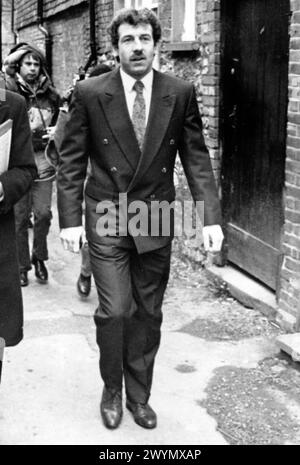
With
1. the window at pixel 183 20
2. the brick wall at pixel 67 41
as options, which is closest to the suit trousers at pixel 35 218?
the window at pixel 183 20

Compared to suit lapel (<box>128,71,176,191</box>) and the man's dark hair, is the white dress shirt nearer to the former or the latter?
suit lapel (<box>128,71,176,191</box>)

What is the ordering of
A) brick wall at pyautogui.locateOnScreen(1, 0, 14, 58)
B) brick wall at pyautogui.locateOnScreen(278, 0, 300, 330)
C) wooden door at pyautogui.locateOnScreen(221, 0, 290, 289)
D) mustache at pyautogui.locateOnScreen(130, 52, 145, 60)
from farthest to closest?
1. brick wall at pyautogui.locateOnScreen(1, 0, 14, 58)
2. wooden door at pyautogui.locateOnScreen(221, 0, 290, 289)
3. brick wall at pyautogui.locateOnScreen(278, 0, 300, 330)
4. mustache at pyautogui.locateOnScreen(130, 52, 145, 60)

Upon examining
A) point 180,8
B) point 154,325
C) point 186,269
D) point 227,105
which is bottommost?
point 186,269

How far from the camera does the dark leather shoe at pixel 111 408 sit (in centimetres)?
373

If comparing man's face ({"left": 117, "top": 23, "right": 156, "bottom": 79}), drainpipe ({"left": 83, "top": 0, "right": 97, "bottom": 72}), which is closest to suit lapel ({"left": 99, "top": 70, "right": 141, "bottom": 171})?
man's face ({"left": 117, "top": 23, "right": 156, "bottom": 79})

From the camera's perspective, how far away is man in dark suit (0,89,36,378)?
323 cm

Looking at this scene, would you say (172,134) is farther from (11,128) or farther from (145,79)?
(11,128)

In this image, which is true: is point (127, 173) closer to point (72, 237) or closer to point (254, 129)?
point (72, 237)

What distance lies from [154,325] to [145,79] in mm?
1252

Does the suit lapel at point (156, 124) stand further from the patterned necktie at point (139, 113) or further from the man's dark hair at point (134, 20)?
the man's dark hair at point (134, 20)

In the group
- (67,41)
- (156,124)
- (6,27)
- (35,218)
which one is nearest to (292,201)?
(156,124)

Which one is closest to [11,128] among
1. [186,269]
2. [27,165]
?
[27,165]

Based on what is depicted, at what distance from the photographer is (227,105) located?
20.2 ft

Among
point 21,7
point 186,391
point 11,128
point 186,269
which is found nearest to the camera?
point 11,128
